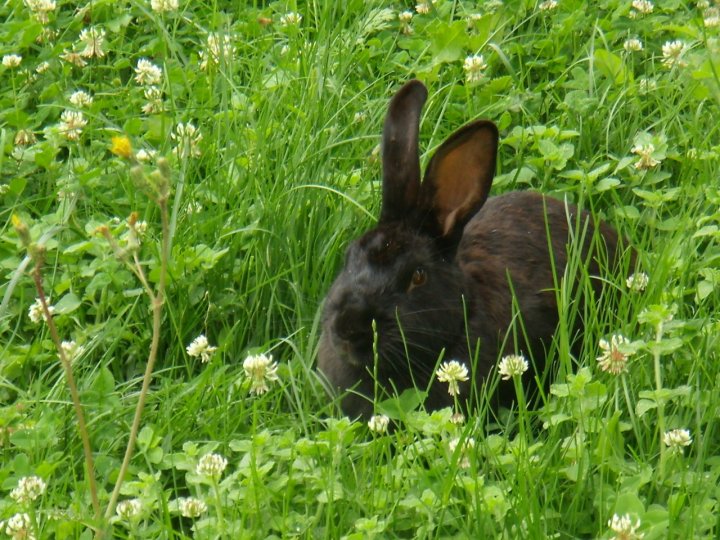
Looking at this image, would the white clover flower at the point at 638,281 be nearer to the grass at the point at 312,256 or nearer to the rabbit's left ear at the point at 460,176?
the grass at the point at 312,256

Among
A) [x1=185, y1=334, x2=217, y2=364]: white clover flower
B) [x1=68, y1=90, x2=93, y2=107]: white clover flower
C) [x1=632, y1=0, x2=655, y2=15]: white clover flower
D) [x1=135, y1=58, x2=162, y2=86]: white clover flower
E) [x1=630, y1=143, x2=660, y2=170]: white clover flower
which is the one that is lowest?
[x1=185, y1=334, x2=217, y2=364]: white clover flower

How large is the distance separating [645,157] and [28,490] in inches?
117

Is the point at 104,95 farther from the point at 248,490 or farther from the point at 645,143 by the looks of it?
the point at 248,490

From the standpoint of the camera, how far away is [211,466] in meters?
3.88

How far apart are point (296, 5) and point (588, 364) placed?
9.57 ft

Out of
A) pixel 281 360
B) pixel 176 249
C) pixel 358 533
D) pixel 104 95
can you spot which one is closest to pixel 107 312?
pixel 176 249

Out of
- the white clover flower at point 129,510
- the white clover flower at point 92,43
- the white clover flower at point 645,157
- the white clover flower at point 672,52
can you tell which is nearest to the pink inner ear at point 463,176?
the white clover flower at point 645,157

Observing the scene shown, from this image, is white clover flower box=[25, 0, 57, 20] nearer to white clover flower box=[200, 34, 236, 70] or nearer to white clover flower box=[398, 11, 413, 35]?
white clover flower box=[200, 34, 236, 70]

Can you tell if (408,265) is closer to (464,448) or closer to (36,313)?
(464,448)

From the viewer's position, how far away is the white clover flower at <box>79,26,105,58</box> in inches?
265

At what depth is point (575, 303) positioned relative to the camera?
4773 millimetres

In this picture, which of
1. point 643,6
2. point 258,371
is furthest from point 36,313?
point 643,6

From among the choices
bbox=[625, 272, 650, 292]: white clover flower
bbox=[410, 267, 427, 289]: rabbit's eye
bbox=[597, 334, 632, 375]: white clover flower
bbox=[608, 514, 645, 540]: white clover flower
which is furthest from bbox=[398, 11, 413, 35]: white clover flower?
bbox=[608, 514, 645, 540]: white clover flower

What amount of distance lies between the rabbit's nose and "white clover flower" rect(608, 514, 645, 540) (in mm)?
1485
